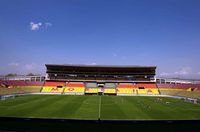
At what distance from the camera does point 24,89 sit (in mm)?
77062

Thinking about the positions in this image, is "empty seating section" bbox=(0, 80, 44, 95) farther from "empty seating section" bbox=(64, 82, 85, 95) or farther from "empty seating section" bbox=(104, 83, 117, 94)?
"empty seating section" bbox=(104, 83, 117, 94)

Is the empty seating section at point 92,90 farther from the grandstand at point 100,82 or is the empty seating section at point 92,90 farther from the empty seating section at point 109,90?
the empty seating section at point 109,90

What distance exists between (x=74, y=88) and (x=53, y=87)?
275 inches

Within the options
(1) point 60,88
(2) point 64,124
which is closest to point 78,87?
(1) point 60,88

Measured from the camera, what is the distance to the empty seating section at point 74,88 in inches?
3148

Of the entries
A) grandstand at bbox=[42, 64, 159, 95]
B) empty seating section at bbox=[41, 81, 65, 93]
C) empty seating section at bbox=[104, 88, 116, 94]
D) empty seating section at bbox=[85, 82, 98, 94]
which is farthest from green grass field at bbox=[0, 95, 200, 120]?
grandstand at bbox=[42, 64, 159, 95]

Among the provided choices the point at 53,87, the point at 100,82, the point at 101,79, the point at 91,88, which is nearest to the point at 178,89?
the point at 100,82

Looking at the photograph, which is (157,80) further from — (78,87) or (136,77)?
(78,87)

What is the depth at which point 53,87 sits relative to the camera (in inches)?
3255

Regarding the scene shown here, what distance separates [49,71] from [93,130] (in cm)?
7458

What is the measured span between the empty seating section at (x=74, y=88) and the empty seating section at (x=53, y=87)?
1685 millimetres

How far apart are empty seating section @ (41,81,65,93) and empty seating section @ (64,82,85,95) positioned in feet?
5.53

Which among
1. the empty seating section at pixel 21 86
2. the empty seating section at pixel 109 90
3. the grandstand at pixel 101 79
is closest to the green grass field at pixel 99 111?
the empty seating section at pixel 21 86

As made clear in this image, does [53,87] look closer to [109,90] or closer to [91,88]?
[91,88]
